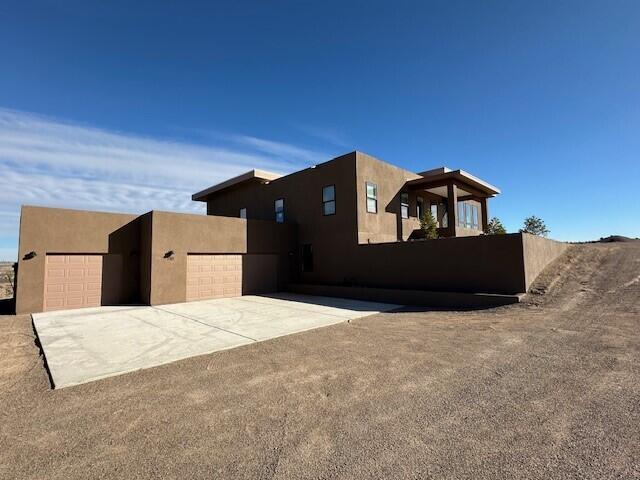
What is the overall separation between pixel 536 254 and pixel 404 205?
770 cm

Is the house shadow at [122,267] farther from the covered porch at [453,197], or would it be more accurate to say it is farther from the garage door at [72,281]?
the covered porch at [453,197]

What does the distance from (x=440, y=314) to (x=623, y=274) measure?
7244 millimetres

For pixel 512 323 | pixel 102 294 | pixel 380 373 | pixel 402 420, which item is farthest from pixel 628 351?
pixel 102 294

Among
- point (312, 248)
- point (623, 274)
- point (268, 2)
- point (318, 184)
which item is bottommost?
point (623, 274)

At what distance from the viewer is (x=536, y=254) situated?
503 inches

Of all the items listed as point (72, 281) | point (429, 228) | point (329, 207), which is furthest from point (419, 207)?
point (72, 281)

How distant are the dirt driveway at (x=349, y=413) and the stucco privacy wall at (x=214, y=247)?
720cm

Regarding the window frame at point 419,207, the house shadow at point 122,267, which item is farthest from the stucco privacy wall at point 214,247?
the window frame at point 419,207

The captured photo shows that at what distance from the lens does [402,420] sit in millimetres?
3734

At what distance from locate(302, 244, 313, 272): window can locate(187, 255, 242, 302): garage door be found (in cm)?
374

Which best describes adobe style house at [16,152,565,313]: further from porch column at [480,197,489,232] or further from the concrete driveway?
the concrete driveway

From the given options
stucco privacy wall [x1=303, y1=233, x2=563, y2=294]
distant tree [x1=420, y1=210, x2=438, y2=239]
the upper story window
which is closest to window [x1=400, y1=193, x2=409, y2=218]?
distant tree [x1=420, y1=210, x2=438, y2=239]

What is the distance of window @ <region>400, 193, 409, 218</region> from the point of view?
1900 cm

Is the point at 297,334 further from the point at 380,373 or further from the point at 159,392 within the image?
the point at 159,392
